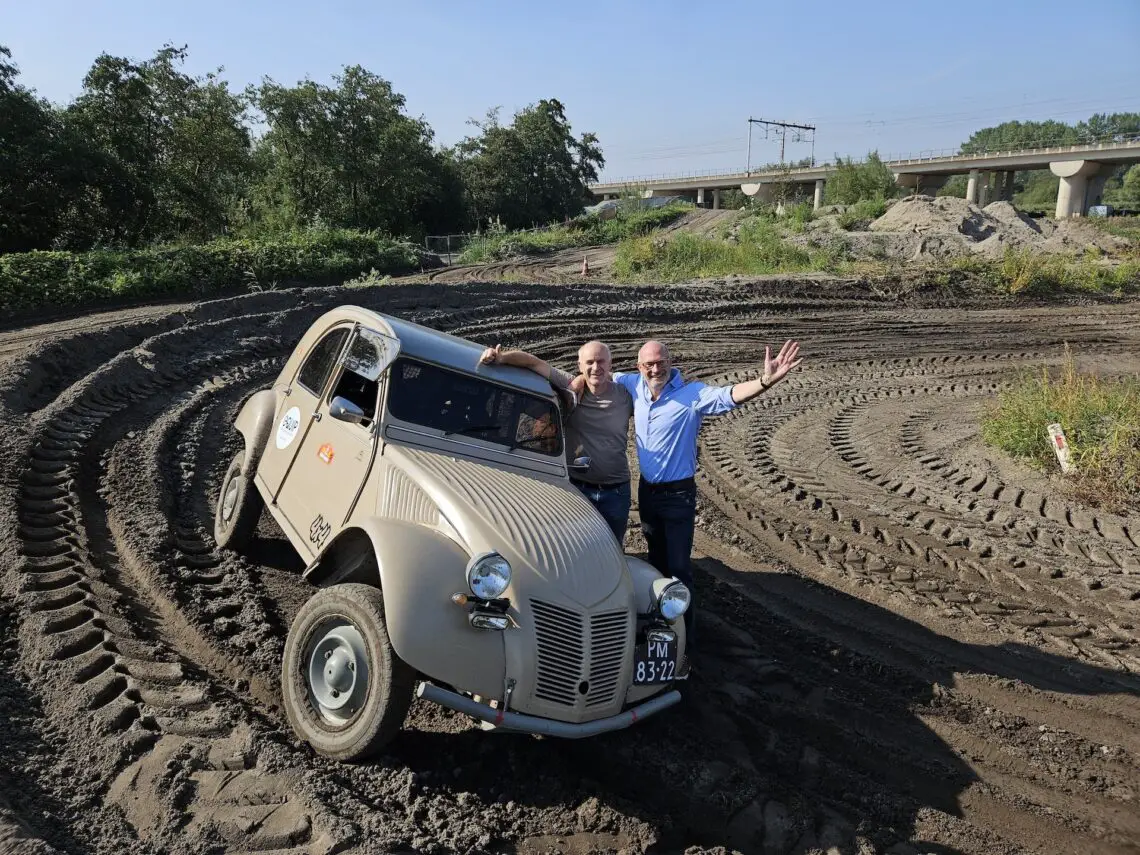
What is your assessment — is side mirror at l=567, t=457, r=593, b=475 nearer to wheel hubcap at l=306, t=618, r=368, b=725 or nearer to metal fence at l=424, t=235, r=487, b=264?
wheel hubcap at l=306, t=618, r=368, b=725

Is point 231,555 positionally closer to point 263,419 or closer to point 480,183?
point 263,419

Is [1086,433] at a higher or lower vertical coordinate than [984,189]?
lower

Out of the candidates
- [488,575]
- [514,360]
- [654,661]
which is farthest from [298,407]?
[654,661]

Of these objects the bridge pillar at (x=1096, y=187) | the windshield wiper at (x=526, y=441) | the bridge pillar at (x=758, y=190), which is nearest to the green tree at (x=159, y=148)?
the windshield wiper at (x=526, y=441)

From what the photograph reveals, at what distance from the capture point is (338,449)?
192 inches

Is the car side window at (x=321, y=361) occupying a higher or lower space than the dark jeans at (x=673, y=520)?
higher

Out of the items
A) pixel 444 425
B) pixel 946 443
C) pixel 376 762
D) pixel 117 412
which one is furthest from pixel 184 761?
pixel 946 443

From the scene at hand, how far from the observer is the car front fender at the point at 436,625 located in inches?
138

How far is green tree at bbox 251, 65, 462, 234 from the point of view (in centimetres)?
3638

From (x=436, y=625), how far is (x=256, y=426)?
3156 millimetres

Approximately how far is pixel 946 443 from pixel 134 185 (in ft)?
84.1

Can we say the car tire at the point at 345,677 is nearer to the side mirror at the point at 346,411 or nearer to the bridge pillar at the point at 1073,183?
the side mirror at the point at 346,411

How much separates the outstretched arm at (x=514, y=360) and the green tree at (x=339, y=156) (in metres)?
33.0

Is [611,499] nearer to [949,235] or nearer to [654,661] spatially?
[654,661]
